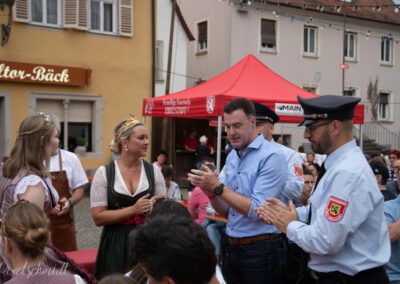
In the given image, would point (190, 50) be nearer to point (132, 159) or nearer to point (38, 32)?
point (38, 32)

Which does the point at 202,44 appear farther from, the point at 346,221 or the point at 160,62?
the point at 346,221

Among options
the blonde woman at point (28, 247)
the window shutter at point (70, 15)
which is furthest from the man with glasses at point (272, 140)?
the window shutter at point (70, 15)

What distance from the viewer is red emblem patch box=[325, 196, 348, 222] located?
7.77ft

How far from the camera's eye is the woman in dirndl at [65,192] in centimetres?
452

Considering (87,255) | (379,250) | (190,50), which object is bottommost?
(87,255)

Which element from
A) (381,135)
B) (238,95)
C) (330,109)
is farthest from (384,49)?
(330,109)

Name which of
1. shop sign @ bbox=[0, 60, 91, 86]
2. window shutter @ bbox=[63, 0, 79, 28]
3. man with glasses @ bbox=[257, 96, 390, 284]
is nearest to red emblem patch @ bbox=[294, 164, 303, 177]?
man with glasses @ bbox=[257, 96, 390, 284]

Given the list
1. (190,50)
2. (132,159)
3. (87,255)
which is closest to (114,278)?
(132,159)

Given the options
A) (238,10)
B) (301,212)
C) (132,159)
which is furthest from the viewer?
(238,10)

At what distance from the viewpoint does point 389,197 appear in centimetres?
441

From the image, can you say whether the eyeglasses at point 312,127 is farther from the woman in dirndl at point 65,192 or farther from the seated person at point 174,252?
the woman in dirndl at point 65,192

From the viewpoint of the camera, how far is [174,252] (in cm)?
167

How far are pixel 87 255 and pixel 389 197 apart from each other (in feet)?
9.20

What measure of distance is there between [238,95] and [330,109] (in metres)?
6.16
